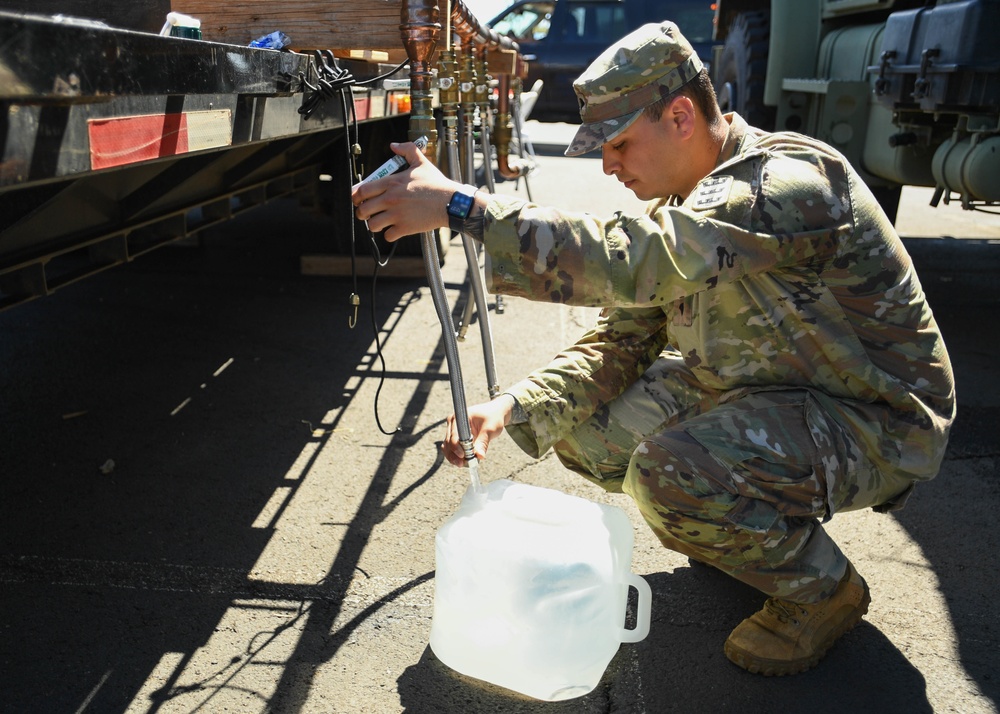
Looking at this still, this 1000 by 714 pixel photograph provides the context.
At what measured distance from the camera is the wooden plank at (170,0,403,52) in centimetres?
238

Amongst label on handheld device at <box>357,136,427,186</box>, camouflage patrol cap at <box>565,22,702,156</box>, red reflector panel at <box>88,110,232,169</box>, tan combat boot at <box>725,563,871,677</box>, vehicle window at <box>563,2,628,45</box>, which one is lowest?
tan combat boot at <box>725,563,871,677</box>

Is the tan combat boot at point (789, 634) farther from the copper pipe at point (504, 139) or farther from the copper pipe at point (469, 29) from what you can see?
the copper pipe at point (504, 139)

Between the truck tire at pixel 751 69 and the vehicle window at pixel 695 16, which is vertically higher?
the vehicle window at pixel 695 16

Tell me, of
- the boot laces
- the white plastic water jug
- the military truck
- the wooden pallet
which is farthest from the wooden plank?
the military truck

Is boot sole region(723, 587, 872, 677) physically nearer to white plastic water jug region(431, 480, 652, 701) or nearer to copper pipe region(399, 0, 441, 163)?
white plastic water jug region(431, 480, 652, 701)

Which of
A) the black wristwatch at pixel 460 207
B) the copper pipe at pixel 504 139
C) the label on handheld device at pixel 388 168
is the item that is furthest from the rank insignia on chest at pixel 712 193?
the copper pipe at pixel 504 139

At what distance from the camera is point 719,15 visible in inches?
329

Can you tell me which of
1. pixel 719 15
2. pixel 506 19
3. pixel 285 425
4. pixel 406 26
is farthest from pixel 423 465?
pixel 506 19

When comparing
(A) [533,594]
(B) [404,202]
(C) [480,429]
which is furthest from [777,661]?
(B) [404,202]

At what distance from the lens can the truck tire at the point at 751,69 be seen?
6945 millimetres

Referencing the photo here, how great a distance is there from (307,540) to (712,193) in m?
1.54

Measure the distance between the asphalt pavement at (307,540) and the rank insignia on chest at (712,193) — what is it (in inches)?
33.3

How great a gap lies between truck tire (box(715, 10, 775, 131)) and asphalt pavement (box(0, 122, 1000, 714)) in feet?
9.30

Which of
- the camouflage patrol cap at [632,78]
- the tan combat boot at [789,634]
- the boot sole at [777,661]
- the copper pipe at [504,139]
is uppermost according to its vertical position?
the camouflage patrol cap at [632,78]
